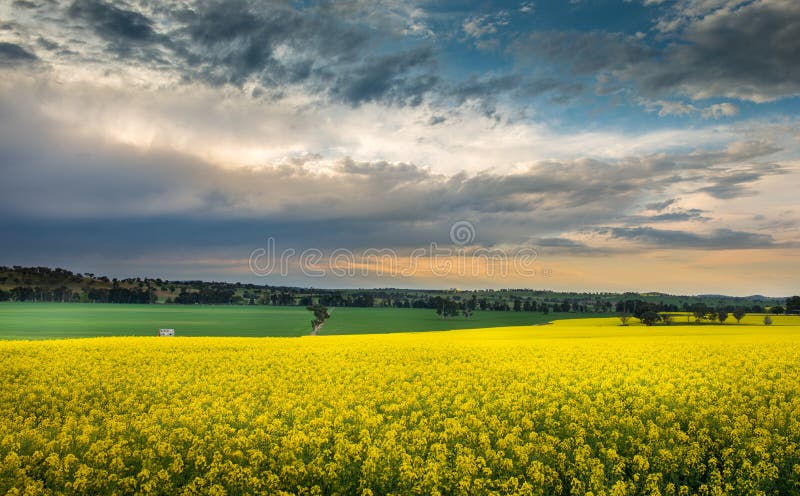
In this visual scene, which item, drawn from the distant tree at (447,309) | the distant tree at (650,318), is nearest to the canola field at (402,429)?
the distant tree at (650,318)

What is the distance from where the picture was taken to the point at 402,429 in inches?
516

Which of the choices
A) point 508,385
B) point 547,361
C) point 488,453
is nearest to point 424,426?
point 488,453

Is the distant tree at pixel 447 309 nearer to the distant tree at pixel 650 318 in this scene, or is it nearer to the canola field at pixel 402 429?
the distant tree at pixel 650 318

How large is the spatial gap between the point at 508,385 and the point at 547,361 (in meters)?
7.70

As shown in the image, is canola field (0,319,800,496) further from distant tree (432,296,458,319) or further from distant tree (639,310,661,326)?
distant tree (432,296,458,319)

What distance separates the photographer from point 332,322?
458 feet

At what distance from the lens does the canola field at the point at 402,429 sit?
10.3m

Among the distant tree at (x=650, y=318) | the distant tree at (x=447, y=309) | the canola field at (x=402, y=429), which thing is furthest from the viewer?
the distant tree at (x=447, y=309)

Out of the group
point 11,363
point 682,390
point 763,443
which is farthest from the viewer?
point 11,363

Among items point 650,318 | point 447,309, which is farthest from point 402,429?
point 447,309

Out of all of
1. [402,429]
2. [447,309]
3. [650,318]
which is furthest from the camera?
[447,309]

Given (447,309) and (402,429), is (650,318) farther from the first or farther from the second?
(447,309)

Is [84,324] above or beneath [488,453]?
beneath

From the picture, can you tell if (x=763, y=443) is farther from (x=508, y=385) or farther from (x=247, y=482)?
(x=247, y=482)
